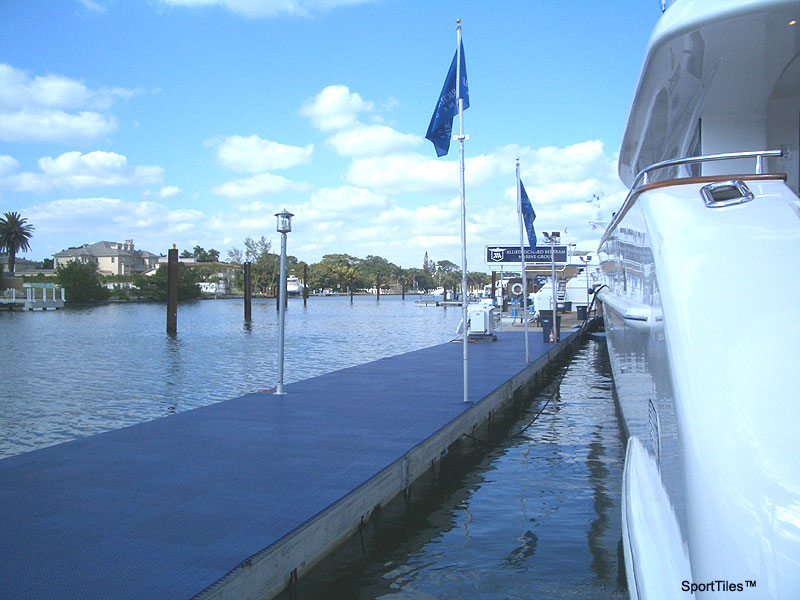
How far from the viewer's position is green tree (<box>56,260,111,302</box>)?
7444cm

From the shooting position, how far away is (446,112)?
8.53 meters

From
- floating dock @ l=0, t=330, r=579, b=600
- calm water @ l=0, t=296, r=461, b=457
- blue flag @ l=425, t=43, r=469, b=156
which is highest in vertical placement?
blue flag @ l=425, t=43, r=469, b=156

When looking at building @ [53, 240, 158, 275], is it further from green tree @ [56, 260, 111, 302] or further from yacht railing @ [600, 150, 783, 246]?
yacht railing @ [600, 150, 783, 246]

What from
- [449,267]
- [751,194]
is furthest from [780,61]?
[449,267]

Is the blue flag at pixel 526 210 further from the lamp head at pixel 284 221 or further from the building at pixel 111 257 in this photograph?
the building at pixel 111 257

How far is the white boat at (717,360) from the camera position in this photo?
2402 millimetres

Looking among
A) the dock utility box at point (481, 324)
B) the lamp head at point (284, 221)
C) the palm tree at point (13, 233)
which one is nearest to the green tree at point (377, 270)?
the palm tree at point (13, 233)

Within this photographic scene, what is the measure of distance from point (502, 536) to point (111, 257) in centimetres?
13178

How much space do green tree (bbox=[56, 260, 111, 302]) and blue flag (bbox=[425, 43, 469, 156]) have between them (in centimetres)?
7546

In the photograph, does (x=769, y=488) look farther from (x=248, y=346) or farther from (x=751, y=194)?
(x=248, y=346)

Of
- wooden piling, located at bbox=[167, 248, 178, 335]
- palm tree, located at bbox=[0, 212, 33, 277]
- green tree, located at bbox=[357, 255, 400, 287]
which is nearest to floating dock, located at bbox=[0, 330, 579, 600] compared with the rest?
wooden piling, located at bbox=[167, 248, 178, 335]

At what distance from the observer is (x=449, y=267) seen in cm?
16850

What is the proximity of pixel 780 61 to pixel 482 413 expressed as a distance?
227 inches

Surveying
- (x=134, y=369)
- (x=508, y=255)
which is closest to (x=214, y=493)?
(x=134, y=369)
